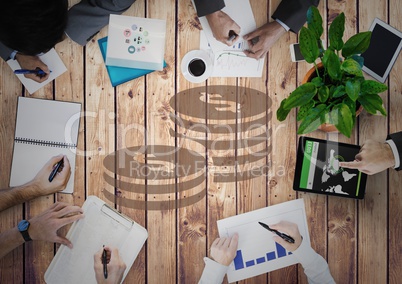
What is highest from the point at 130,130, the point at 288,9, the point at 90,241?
the point at 288,9

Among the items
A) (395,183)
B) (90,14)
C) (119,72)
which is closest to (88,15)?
(90,14)

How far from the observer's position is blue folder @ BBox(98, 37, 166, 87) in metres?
1.73

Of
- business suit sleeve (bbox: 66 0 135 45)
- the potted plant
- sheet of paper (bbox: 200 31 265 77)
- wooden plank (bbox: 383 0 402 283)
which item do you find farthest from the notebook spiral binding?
wooden plank (bbox: 383 0 402 283)

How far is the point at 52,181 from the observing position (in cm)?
171

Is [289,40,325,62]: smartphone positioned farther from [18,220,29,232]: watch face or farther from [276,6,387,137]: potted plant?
[18,220,29,232]: watch face

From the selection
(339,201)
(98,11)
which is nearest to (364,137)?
(339,201)

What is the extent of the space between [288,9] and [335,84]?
18.0 inches

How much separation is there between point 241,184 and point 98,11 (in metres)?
0.90

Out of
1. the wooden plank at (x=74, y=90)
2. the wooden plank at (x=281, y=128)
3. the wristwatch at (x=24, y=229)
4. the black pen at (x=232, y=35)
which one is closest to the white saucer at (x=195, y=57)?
the black pen at (x=232, y=35)

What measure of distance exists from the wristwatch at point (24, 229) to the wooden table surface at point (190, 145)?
0.06 meters

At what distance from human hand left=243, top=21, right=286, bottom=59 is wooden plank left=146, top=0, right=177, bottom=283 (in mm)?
313

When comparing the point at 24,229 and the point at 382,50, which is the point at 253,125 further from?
the point at 24,229

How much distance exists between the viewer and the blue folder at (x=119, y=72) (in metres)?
1.73

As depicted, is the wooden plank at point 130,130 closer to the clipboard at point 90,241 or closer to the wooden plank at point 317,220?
the clipboard at point 90,241
